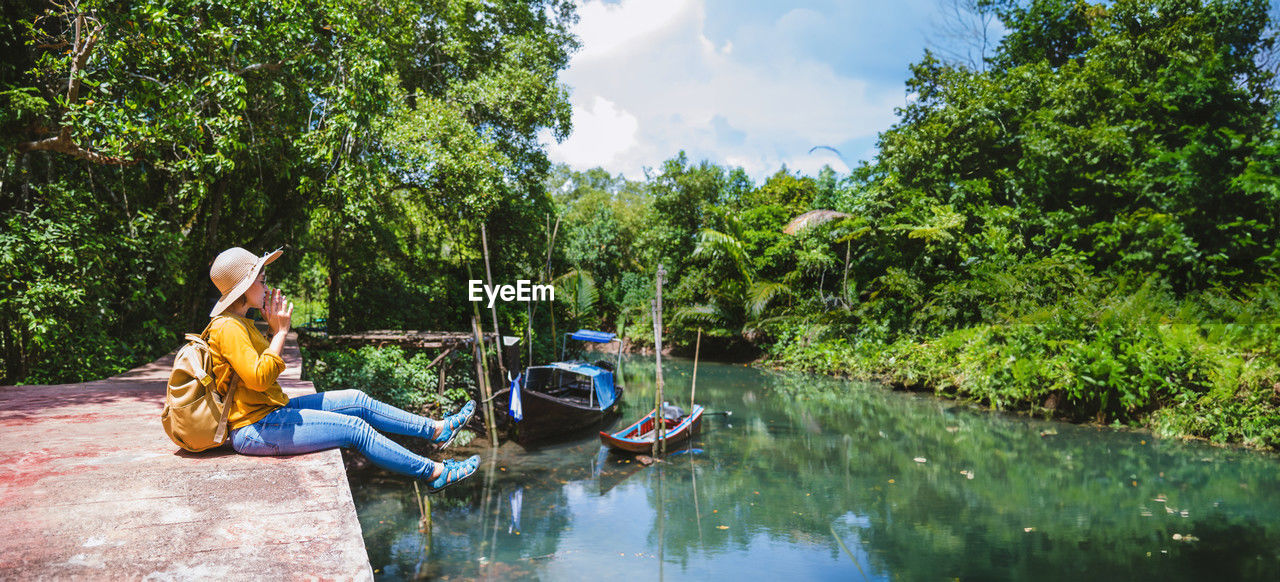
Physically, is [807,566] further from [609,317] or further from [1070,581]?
[609,317]

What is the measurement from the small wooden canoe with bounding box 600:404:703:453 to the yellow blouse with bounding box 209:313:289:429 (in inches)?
256

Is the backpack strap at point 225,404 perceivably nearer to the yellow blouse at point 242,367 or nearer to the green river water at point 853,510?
the yellow blouse at point 242,367

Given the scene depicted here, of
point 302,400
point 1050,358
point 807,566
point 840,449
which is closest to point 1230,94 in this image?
point 1050,358

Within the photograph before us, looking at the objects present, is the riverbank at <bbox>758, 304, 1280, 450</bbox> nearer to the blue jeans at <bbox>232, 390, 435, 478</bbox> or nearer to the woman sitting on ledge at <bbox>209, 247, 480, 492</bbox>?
the blue jeans at <bbox>232, 390, 435, 478</bbox>

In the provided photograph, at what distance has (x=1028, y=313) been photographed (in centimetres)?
1447

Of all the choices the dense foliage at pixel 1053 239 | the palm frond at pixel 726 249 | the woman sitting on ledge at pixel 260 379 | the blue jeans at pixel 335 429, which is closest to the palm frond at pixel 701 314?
the dense foliage at pixel 1053 239

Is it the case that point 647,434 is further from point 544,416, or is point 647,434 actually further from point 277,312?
point 277,312

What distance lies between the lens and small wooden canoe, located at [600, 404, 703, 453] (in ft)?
31.3

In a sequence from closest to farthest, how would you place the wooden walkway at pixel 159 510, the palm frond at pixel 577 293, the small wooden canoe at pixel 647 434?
1. the wooden walkway at pixel 159 510
2. the small wooden canoe at pixel 647 434
3. the palm frond at pixel 577 293

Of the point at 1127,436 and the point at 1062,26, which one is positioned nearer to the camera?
the point at 1127,436

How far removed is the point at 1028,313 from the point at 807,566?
1090cm

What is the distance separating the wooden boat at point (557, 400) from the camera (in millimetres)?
10094

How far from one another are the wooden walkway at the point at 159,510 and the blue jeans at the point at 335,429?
0.25 feet

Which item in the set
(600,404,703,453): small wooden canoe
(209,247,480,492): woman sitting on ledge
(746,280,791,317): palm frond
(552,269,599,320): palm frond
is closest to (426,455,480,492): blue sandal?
(209,247,480,492): woman sitting on ledge
